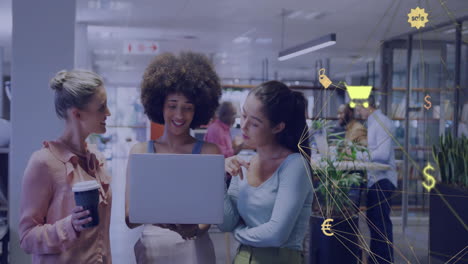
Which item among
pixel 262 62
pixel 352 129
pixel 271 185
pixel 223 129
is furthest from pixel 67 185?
pixel 262 62

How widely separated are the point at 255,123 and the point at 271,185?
20 cm

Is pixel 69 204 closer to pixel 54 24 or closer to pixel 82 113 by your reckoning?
pixel 82 113

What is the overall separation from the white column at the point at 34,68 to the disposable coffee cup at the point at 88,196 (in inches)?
62.3

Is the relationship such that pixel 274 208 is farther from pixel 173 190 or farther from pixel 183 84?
pixel 183 84

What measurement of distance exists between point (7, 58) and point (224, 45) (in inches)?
254

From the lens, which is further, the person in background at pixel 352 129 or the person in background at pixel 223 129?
the person in background at pixel 223 129

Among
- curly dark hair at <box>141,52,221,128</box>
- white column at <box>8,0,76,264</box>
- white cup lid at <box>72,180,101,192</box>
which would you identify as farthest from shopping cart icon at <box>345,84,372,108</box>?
white column at <box>8,0,76,264</box>

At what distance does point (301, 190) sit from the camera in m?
1.34

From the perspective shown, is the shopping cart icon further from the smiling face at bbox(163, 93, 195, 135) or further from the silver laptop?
the smiling face at bbox(163, 93, 195, 135)

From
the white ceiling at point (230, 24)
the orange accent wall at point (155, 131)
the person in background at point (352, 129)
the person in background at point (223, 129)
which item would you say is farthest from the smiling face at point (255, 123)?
the orange accent wall at point (155, 131)

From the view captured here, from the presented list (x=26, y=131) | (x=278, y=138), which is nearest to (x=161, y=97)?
(x=278, y=138)

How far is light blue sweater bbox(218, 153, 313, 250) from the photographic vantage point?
1.31 metres

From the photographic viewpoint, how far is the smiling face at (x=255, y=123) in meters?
1.38

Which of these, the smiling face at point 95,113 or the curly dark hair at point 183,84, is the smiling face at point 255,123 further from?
the smiling face at point 95,113
